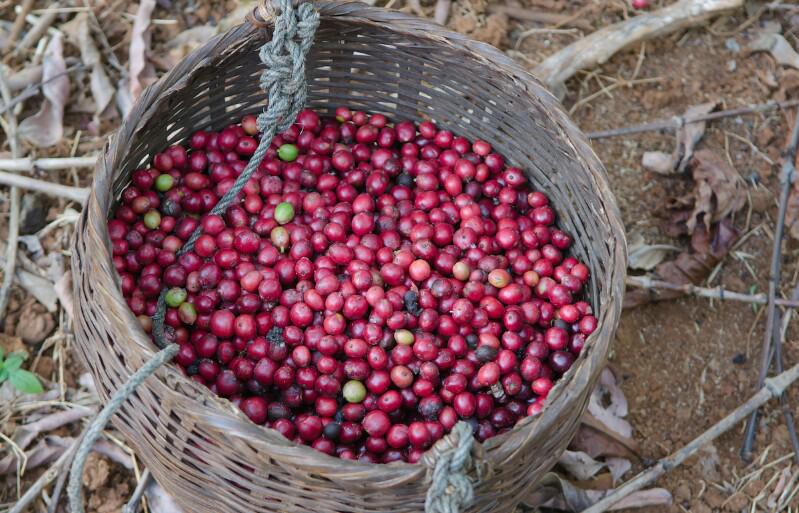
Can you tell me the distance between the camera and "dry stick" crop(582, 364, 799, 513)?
10.2 ft

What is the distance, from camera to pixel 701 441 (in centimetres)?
322

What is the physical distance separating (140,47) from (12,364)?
187cm

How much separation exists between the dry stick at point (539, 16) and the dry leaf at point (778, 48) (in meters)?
1.02

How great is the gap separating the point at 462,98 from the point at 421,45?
315 millimetres

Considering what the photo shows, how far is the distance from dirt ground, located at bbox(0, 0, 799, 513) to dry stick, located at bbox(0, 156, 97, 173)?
0.19m

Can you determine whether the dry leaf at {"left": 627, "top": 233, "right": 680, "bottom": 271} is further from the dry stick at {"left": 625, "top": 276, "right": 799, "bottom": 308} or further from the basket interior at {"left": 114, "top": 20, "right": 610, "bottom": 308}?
the basket interior at {"left": 114, "top": 20, "right": 610, "bottom": 308}

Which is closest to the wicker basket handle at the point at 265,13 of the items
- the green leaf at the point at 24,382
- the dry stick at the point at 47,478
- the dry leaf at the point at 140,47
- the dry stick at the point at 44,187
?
the dry stick at the point at 44,187

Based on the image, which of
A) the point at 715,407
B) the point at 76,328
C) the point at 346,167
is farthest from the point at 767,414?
the point at 76,328

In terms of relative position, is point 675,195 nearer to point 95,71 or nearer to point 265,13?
point 265,13

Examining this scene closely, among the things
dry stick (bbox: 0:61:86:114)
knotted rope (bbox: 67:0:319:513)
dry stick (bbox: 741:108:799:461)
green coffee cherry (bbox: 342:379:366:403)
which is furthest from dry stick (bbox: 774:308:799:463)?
dry stick (bbox: 0:61:86:114)

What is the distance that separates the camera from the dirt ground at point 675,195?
335 cm

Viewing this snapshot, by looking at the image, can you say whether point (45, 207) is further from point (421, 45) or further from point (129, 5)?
point (421, 45)

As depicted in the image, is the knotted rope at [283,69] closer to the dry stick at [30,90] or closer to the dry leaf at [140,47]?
the dry leaf at [140,47]

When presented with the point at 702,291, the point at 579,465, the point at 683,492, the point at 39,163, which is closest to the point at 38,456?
the point at 39,163
